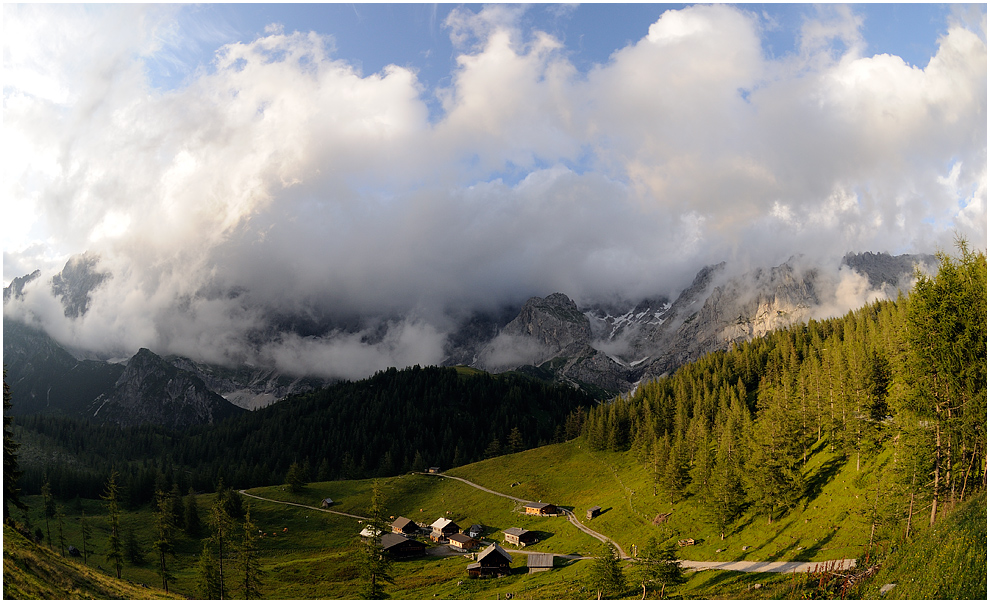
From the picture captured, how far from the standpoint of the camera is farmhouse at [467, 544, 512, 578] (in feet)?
260

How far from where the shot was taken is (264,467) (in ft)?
579

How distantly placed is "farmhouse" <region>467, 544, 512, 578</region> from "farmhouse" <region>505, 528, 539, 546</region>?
15138 mm

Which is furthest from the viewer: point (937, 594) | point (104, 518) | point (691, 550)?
point (104, 518)

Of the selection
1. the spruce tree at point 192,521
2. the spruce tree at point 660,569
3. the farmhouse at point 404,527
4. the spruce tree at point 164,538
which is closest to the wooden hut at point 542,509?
the farmhouse at point 404,527

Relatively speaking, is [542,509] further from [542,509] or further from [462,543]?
[462,543]

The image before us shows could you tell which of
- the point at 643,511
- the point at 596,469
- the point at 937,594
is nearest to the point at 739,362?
the point at 596,469

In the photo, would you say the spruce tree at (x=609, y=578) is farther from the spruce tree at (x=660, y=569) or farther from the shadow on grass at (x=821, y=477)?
the shadow on grass at (x=821, y=477)

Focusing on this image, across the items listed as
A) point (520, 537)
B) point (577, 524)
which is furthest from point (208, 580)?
point (577, 524)

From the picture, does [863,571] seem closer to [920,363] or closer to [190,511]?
[920,363]

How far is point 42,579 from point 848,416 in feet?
292

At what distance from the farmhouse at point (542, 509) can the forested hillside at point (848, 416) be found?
22962 mm

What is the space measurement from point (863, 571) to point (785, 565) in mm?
20133

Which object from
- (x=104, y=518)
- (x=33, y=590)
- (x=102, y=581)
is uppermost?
(x=33, y=590)

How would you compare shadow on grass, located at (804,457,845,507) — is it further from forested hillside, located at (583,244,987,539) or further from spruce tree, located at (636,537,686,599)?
spruce tree, located at (636,537,686,599)
